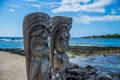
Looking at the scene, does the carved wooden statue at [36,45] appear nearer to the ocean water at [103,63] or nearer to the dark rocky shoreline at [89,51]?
the ocean water at [103,63]

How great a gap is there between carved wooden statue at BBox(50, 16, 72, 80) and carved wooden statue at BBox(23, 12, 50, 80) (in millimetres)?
909

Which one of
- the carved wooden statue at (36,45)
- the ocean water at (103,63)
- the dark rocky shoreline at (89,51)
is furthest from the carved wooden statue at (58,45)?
the dark rocky shoreline at (89,51)

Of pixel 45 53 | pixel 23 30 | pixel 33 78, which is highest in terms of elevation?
pixel 23 30

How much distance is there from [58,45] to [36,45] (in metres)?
1.14

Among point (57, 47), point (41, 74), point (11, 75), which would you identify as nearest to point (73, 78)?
point (11, 75)

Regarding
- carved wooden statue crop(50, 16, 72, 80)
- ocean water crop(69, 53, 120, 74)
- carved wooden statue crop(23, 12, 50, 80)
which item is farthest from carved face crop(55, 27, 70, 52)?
ocean water crop(69, 53, 120, 74)

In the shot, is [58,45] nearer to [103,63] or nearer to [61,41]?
[61,41]

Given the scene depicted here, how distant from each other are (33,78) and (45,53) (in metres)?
0.62

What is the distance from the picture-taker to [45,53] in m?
6.04

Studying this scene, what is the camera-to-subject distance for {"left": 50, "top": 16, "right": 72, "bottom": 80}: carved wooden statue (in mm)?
7023

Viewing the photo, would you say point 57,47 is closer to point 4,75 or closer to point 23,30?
point 23,30

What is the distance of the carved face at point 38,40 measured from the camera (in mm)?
5953

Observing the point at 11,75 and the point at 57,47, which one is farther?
the point at 11,75

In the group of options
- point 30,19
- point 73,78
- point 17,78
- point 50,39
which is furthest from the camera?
point 73,78
